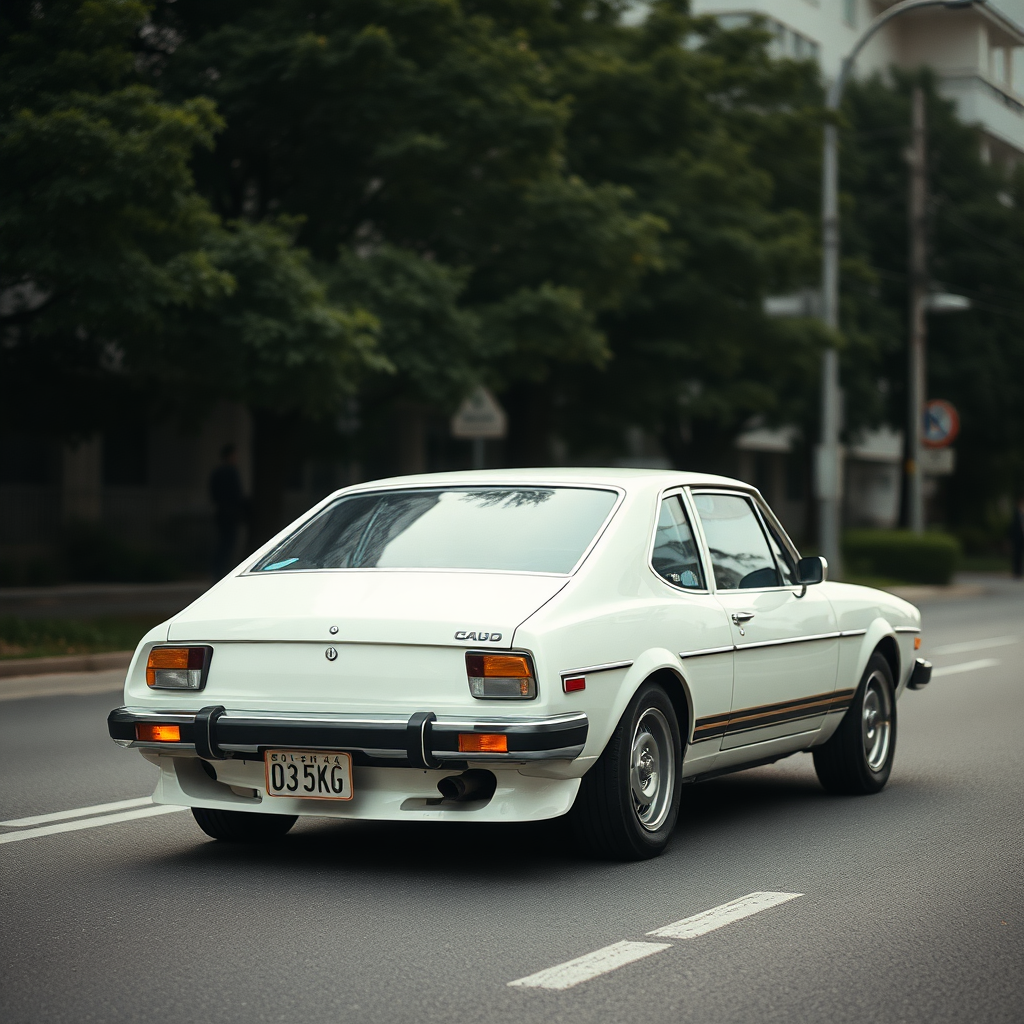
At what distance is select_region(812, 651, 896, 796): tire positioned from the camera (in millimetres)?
8570

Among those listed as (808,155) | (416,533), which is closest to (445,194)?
(808,155)

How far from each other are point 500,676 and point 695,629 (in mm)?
1242

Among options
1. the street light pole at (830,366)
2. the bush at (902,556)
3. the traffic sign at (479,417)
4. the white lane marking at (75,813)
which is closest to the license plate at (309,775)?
the white lane marking at (75,813)

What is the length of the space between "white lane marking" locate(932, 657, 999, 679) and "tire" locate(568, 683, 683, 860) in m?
9.01

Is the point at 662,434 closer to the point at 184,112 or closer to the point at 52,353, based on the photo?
the point at 52,353

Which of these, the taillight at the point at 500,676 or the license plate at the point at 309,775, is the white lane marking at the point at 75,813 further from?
the taillight at the point at 500,676

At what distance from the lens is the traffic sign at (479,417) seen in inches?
803

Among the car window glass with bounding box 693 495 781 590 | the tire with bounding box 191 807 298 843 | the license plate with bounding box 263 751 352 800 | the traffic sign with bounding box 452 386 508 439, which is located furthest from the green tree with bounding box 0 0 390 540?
the license plate with bounding box 263 751 352 800

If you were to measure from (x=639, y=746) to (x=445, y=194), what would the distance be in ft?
→ 50.2

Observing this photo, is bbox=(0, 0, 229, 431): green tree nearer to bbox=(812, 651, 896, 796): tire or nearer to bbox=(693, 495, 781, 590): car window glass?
bbox=(693, 495, 781, 590): car window glass

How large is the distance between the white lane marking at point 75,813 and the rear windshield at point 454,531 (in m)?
1.43

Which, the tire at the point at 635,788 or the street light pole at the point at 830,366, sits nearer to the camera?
the tire at the point at 635,788

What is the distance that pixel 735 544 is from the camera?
7.92 m

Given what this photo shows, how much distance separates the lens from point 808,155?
31.2m
